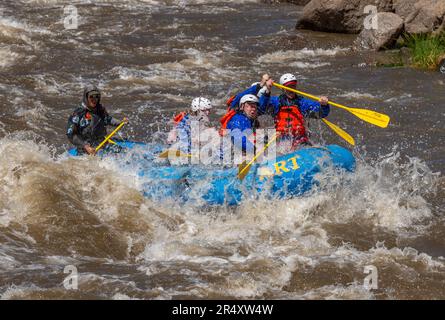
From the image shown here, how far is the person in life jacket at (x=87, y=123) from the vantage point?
912 cm

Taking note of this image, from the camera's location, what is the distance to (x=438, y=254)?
24.1 ft

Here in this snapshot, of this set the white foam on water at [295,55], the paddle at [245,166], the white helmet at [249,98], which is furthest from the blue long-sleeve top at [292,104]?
the white foam on water at [295,55]

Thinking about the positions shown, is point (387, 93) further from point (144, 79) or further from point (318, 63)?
point (144, 79)

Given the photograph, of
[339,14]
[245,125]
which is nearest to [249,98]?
[245,125]

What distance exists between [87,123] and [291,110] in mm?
2352

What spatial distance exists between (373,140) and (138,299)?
5394mm

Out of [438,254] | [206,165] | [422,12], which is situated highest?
[422,12]

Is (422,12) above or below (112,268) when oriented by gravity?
above

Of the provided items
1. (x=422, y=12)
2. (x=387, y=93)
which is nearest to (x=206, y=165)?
(x=387, y=93)

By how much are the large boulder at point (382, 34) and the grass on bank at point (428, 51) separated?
31.4 inches

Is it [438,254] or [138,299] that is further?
[438,254]

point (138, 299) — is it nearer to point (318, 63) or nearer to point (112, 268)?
point (112, 268)
